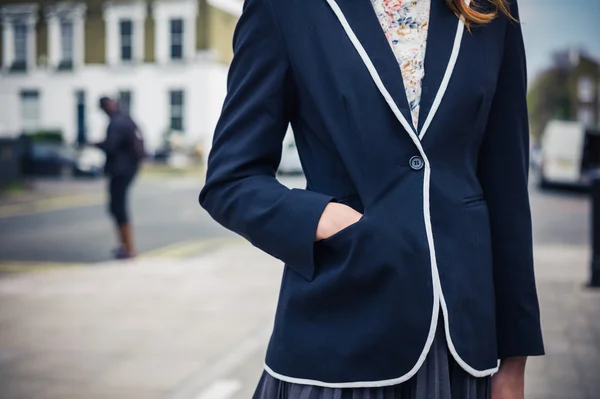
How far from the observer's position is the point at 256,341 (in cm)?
582

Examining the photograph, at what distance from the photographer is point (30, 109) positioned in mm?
29984

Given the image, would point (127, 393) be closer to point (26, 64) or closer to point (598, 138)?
point (598, 138)

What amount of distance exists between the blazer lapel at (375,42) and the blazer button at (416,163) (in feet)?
0.16

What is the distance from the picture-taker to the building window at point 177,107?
32.1 m

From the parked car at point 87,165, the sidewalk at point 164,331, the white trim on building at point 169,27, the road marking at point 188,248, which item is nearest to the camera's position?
the sidewalk at point 164,331

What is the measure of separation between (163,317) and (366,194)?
5.35 meters

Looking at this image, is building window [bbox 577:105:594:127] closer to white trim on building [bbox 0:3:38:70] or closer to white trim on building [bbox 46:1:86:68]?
white trim on building [bbox 46:1:86:68]

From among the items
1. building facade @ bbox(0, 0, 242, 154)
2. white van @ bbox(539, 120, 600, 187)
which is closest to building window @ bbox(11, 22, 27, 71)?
building facade @ bbox(0, 0, 242, 154)

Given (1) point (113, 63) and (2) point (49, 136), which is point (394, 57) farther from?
(1) point (113, 63)

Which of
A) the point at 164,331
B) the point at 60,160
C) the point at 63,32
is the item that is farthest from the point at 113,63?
the point at 164,331

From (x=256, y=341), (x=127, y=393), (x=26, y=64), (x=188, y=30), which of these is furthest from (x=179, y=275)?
(x=188, y=30)

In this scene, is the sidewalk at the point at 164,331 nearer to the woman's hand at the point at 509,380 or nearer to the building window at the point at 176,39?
the woman's hand at the point at 509,380

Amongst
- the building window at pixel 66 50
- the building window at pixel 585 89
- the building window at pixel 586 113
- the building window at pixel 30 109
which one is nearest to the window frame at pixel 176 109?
the building window at pixel 66 50

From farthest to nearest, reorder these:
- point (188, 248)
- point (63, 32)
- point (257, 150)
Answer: point (63, 32) → point (188, 248) → point (257, 150)
